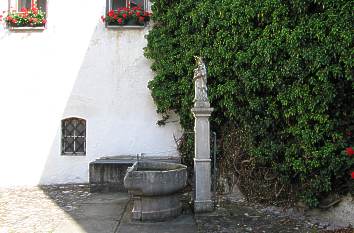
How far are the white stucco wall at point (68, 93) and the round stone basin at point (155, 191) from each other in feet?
10.7

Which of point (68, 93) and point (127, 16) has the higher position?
point (127, 16)

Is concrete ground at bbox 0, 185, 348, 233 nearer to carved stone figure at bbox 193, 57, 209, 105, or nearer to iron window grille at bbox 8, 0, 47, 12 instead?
carved stone figure at bbox 193, 57, 209, 105

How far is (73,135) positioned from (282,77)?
5.42m

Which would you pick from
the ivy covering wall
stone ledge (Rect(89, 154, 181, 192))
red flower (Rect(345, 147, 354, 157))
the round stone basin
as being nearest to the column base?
the round stone basin

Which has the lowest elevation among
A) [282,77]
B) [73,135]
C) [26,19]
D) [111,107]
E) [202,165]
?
[202,165]

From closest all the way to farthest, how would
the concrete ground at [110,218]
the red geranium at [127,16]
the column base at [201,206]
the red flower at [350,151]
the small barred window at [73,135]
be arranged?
the red flower at [350,151] < the concrete ground at [110,218] < the column base at [201,206] < the red geranium at [127,16] < the small barred window at [73,135]

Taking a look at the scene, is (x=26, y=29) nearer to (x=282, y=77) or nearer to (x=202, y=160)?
(x=202, y=160)

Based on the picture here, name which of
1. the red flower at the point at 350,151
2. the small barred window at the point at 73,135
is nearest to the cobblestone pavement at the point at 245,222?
the red flower at the point at 350,151

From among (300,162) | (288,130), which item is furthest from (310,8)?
(300,162)

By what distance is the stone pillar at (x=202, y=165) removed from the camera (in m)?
7.68

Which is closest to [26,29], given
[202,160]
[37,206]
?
[37,206]

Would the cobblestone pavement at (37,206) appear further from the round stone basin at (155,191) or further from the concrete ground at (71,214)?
the round stone basin at (155,191)

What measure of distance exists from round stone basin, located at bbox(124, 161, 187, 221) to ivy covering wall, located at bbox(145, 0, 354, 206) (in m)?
1.82

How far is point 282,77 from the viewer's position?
7504 mm
